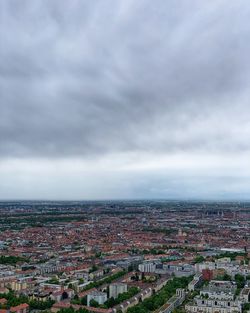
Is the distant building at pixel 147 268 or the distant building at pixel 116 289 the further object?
Answer: the distant building at pixel 147 268

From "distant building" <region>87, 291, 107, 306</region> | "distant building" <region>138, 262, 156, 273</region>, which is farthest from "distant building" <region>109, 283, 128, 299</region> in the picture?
"distant building" <region>138, 262, 156, 273</region>

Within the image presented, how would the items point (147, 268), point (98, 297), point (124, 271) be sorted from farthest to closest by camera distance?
point (147, 268) → point (124, 271) → point (98, 297)

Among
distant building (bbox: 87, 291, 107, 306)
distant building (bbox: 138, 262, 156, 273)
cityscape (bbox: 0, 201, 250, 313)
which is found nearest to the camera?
cityscape (bbox: 0, 201, 250, 313)

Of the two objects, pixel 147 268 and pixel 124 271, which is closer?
pixel 124 271

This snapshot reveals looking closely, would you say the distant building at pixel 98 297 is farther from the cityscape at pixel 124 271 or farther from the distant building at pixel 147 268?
the distant building at pixel 147 268

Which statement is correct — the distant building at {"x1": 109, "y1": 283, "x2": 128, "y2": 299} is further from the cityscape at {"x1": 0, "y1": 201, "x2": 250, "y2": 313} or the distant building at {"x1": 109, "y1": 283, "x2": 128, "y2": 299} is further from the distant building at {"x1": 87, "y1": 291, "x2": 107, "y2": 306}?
the distant building at {"x1": 87, "y1": 291, "x2": 107, "y2": 306}

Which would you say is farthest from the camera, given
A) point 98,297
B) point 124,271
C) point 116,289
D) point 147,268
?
point 147,268

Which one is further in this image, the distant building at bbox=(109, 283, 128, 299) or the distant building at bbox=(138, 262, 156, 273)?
the distant building at bbox=(138, 262, 156, 273)

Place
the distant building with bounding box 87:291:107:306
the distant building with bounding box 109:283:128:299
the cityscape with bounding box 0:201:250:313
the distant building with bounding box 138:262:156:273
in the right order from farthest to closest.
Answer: the distant building with bounding box 138:262:156:273 < the distant building with bounding box 109:283:128:299 < the distant building with bounding box 87:291:107:306 < the cityscape with bounding box 0:201:250:313

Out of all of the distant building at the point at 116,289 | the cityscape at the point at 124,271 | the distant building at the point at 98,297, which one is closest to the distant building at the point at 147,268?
the cityscape at the point at 124,271

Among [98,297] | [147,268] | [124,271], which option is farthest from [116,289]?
[147,268]

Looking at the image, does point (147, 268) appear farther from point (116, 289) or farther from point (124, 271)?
point (116, 289)
